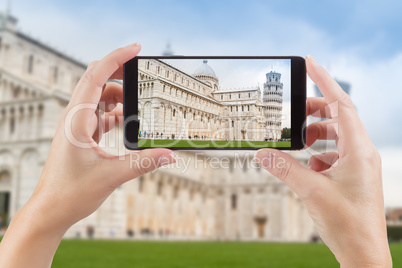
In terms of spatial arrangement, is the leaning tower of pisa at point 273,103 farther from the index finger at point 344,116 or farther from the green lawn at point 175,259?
the green lawn at point 175,259

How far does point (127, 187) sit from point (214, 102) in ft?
77.6

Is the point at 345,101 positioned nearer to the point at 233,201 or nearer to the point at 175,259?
the point at 175,259

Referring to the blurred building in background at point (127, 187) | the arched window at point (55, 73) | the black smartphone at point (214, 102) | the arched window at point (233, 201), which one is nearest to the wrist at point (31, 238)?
the black smartphone at point (214, 102)

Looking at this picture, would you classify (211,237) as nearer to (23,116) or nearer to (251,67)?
(23,116)

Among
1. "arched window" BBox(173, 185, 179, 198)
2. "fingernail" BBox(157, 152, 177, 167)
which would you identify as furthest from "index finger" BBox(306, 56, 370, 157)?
"arched window" BBox(173, 185, 179, 198)

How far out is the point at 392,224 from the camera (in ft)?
151

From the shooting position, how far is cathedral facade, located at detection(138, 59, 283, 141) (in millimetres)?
2121

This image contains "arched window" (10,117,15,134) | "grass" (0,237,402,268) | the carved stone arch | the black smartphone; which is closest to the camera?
the black smartphone

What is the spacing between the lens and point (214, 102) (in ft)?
7.73

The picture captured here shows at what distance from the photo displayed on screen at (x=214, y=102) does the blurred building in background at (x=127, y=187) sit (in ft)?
36.9

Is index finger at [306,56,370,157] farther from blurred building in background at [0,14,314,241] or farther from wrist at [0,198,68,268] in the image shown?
blurred building in background at [0,14,314,241]

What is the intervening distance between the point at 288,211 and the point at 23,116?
24.6 metres

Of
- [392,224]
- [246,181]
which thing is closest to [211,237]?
[246,181]

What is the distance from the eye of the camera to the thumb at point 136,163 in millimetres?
1719
